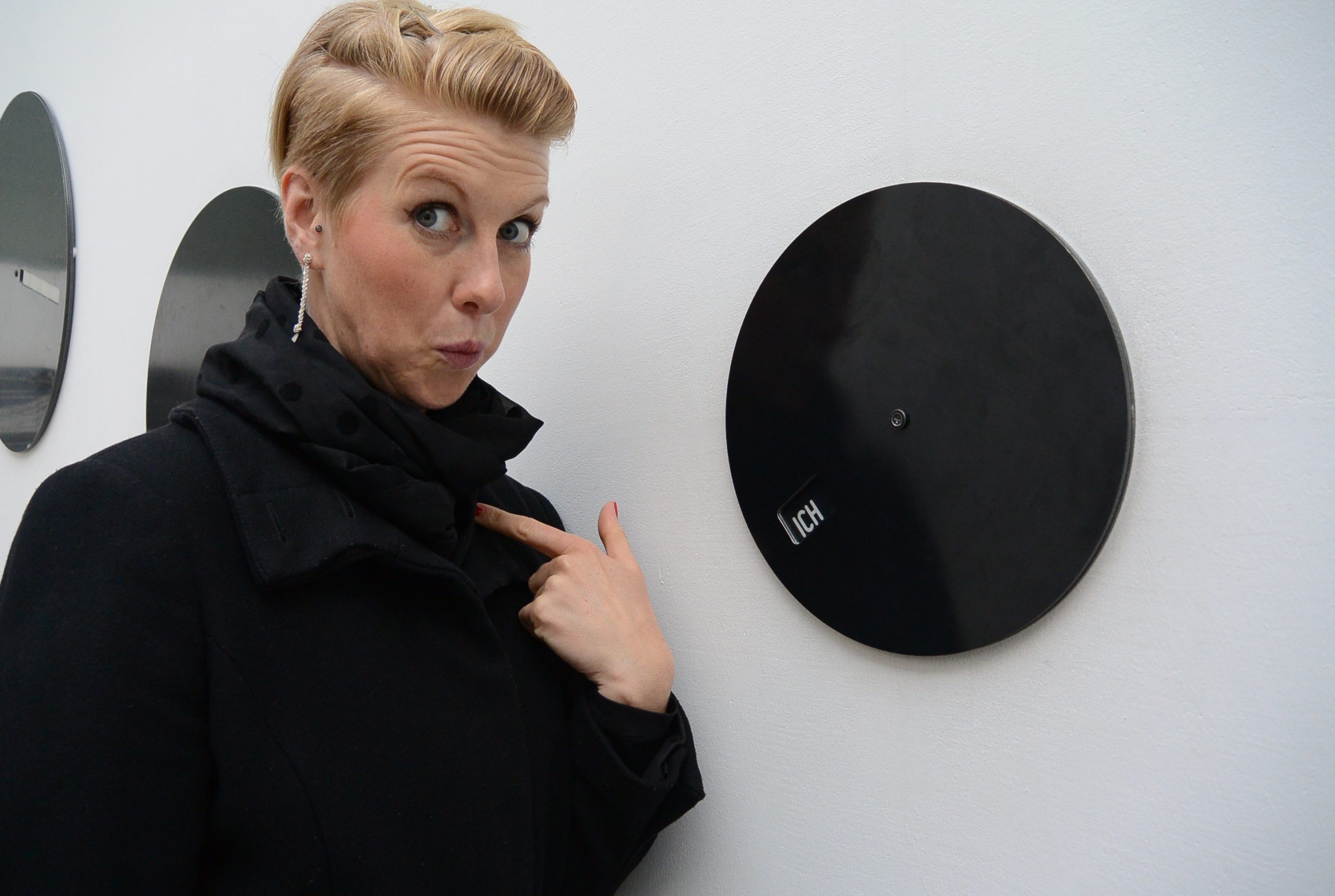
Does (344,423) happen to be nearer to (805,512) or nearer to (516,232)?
(516,232)

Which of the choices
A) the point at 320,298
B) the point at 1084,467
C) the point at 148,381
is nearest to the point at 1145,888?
the point at 1084,467

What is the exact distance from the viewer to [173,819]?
612mm

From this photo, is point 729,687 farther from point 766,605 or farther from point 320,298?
point 320,298

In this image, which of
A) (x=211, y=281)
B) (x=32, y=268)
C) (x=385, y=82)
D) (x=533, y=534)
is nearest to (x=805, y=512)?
(x=533, y=534)

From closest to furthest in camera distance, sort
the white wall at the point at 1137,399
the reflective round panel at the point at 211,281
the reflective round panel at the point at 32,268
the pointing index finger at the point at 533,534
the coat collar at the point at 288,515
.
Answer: the white wall at the point at 1137,399 < the coat collar at the point at 288,515 < the pointing index finger at the point at 533,534 < the reflective round panel at the point at 211,281 < the reflective round panel at the point at 32,268

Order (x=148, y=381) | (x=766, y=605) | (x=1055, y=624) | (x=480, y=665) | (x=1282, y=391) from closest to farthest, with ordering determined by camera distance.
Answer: (x=1282, y=391), (x=1055, y=624), (x=480, y=665), (x=766, y=605), (x=148, y=381)

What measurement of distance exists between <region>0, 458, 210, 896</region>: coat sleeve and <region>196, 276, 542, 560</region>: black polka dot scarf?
11 centimetres

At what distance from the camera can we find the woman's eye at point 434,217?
0.74m

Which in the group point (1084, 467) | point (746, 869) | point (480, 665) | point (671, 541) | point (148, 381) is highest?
point (1084, 467)

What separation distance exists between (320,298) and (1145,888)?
0.77m

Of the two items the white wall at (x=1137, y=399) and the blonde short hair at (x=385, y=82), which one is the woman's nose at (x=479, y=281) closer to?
the blonde short hair at (x=385, y=82)

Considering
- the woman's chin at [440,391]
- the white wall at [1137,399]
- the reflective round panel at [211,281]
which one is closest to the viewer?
the white wall at [1137,399]

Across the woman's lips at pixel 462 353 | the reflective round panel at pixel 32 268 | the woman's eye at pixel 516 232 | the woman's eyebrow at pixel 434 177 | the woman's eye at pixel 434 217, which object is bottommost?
the reflective round panel at pixel 32 268

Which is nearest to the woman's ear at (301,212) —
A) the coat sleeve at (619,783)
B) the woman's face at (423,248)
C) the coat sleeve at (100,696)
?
the woman's face at (423,248)
